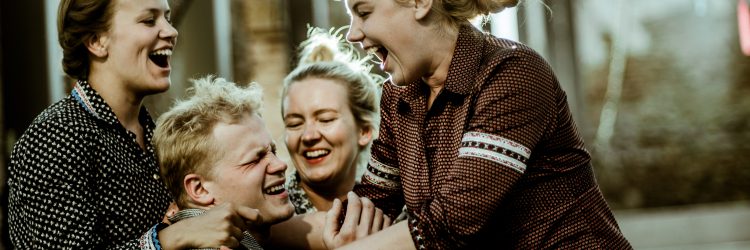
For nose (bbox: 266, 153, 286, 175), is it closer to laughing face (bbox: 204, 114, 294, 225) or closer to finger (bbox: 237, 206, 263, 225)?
laughing face (bbox: 204, 114, 294, 225)

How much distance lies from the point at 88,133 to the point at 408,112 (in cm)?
90

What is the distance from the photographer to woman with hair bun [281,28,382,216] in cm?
311

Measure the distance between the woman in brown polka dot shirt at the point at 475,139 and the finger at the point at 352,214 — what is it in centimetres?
18

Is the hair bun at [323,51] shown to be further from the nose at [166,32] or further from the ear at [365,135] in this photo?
the nose at [166,32]

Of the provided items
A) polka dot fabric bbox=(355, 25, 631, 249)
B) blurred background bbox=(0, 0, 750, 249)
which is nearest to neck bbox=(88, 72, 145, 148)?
polka dot fabric bbox=(355, 25, 631, 249)

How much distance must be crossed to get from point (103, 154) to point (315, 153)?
3.12 feet

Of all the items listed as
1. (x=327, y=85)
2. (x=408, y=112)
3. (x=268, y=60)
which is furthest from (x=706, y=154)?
(x=408, y=112)

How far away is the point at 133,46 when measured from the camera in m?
2.56

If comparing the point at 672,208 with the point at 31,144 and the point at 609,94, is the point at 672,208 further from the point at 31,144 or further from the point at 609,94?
A: the point at 31,144

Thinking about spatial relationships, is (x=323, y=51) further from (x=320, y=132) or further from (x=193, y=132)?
(x=193, y=132)

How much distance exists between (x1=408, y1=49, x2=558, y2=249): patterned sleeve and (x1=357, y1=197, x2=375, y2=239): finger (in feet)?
1.00

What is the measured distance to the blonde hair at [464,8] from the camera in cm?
217

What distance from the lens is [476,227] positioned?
6.18 feet

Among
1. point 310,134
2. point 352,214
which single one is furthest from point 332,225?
point 310,134
